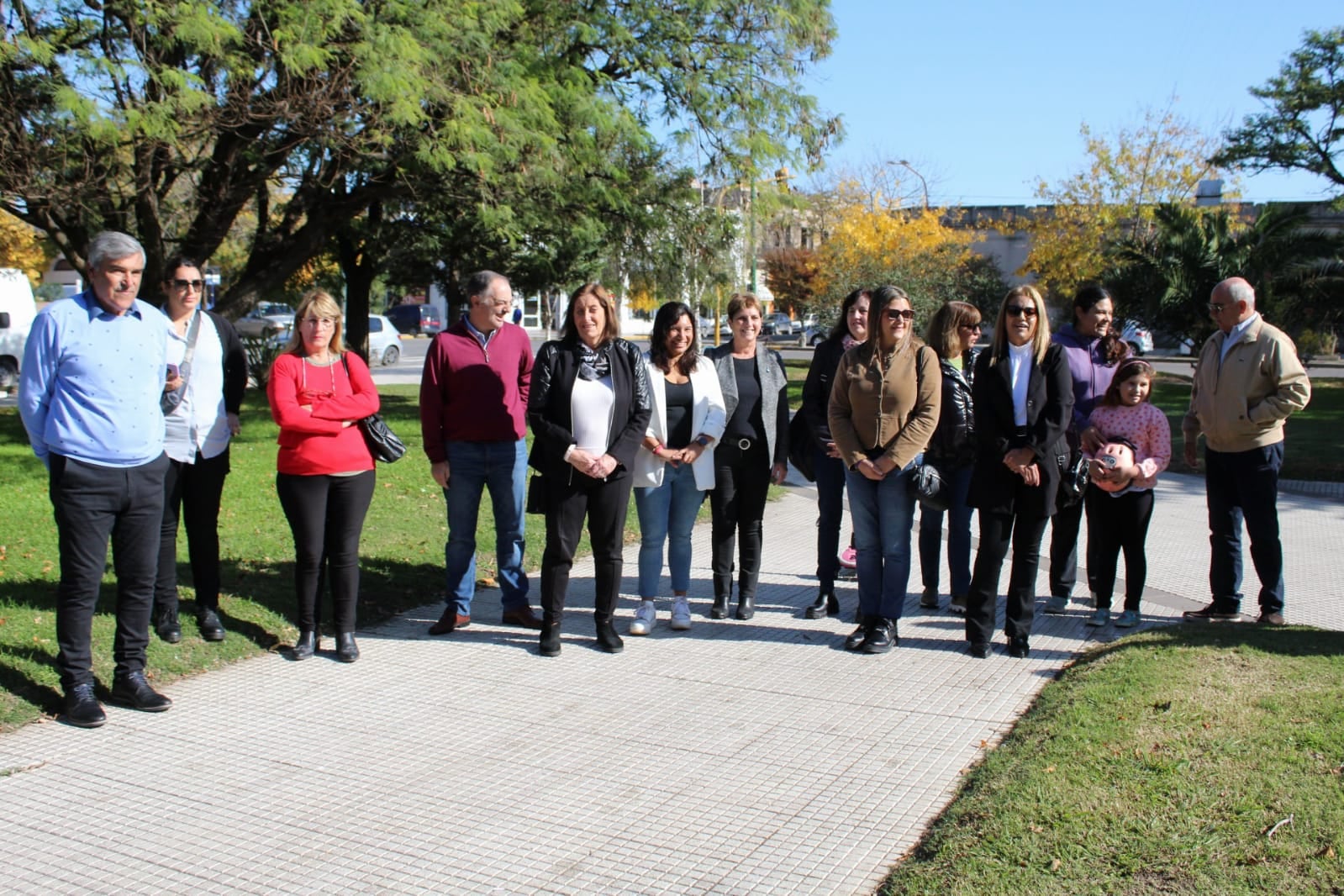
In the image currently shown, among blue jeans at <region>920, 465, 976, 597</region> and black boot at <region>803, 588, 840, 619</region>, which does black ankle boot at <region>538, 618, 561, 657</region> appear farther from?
blue jeans at <region>920, 465, 976, 597</region>

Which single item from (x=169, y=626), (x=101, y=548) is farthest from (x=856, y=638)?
(x=101, y=548)

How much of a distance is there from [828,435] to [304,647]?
120 inches

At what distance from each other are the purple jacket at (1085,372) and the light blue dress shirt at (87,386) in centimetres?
474

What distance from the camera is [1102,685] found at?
15.9 ft

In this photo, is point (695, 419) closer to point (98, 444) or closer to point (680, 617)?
point (680, 617)

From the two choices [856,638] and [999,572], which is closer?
[999,572]

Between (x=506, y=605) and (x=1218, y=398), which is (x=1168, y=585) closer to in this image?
(x=1218, y=398)

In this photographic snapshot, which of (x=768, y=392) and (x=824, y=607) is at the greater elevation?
(x=768, y=392)

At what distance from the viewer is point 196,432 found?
5539 millimetres

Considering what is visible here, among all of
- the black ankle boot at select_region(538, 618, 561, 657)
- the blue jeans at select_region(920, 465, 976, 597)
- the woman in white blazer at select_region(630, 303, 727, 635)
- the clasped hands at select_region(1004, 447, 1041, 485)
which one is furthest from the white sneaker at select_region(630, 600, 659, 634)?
the clasped hands at select_region(1004, 447, 1041, 485)

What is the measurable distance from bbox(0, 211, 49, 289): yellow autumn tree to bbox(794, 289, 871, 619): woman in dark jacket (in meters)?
21.8

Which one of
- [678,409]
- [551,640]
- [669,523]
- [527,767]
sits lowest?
[527,767]

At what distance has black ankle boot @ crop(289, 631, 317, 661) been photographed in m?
5.59

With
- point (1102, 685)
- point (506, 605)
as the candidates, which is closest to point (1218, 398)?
point (1102, 685)
